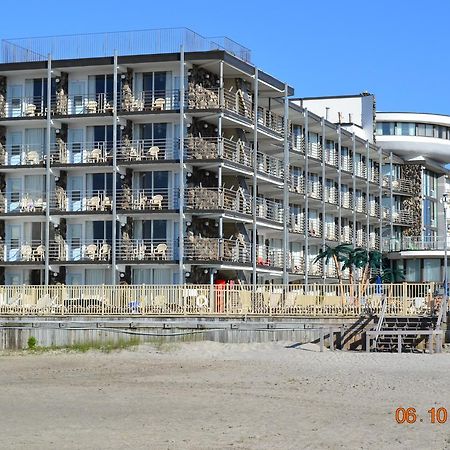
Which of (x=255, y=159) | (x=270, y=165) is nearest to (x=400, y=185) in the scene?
(x=270, y=165)

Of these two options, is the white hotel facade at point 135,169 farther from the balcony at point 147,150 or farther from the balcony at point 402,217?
the balcony at point 402,217

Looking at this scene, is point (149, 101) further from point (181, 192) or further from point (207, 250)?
point (207, 250)

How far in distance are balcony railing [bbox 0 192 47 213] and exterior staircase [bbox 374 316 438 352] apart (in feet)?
83.0

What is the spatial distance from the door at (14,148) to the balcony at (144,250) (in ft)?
26.7

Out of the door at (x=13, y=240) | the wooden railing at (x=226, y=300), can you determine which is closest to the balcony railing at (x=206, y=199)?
the wooden railing at (x=226, y=300)

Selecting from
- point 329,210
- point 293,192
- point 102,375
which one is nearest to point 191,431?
point 102,375

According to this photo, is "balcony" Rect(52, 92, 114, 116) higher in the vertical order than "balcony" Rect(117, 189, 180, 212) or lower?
higher

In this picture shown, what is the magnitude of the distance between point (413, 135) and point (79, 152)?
132ft

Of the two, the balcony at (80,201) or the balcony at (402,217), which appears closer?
the balcony at (80,201)

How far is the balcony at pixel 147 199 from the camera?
191ft

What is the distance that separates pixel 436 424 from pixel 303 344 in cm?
2082
